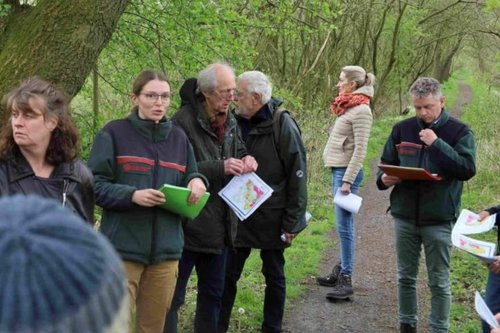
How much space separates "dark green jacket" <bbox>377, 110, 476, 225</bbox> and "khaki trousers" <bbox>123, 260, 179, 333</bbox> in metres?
1.99

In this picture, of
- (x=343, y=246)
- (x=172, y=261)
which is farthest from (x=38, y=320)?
(x=343, y=246)

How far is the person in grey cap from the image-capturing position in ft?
3.02

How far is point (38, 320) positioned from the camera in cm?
92

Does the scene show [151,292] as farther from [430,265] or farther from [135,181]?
[430,265]

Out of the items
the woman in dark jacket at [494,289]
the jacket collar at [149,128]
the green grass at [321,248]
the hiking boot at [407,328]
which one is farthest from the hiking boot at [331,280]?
the jacket collar at [149,128]

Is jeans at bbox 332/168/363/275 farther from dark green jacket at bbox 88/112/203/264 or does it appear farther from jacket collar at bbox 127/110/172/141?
jacket collar at bbox 127/110/172/141

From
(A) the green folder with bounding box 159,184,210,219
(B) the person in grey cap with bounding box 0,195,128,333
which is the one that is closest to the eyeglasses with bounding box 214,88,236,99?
(A) the green folder with bounding box 159,184,210,219

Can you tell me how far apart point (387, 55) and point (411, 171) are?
68.2 ft

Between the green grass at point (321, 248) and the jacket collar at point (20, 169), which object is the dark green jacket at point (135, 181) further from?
the green grass at point (321, 248)

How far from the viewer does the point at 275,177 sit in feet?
15.5

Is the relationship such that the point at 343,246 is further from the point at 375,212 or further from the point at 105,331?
the point at 105,331

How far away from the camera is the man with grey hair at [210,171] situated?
13.5 feet

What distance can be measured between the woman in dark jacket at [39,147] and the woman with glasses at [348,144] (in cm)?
339

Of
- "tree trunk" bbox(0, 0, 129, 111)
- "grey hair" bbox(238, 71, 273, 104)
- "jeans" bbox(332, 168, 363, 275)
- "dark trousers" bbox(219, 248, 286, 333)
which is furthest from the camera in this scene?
"jeans" bbox(332, 168, 363, 275)
